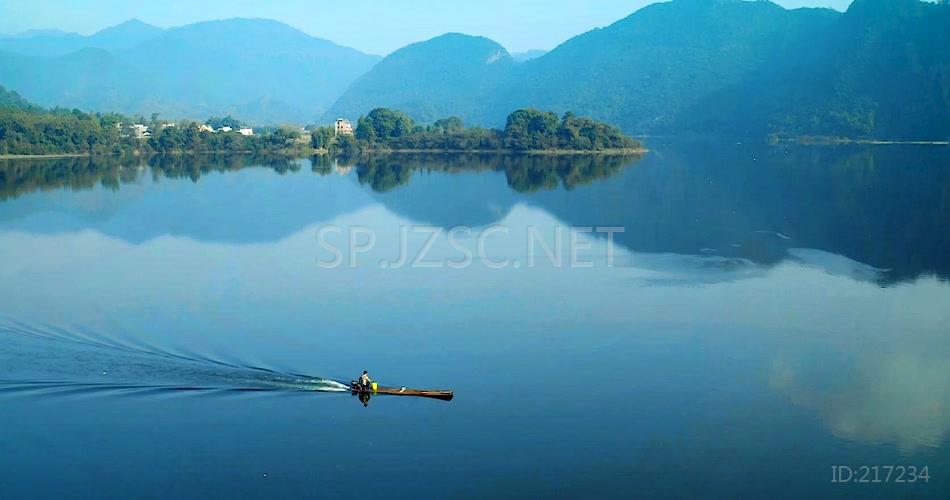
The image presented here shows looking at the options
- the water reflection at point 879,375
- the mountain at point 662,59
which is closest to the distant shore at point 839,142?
the mountain at point 662,59

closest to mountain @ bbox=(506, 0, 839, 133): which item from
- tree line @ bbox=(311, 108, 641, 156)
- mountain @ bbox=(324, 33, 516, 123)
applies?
mountain @ bbox=(324, 33, 516, 123)

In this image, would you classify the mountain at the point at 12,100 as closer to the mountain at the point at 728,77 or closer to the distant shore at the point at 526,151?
the distant shore at the point at 526,151

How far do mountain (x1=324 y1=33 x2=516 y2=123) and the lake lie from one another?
110m

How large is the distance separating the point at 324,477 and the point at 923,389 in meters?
7.04

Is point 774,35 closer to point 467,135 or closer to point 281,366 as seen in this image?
point 467,135

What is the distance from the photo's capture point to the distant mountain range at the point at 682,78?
75.1 m

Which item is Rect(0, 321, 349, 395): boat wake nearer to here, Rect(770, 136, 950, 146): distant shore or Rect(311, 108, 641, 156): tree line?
Rect(311, 108, 641, 156): tree line

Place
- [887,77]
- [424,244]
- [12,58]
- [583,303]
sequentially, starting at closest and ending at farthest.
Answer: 1. [583,303]
2. [424,244]
3. [887,77]
4. [12,58]

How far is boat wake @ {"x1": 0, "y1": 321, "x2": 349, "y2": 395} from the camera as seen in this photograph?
1034 cm

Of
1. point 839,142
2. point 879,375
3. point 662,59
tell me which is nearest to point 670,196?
point 879,375

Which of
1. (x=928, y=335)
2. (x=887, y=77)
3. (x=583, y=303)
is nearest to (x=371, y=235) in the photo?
(x=583, y=303)

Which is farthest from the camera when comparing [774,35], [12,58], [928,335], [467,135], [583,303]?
[12,58]

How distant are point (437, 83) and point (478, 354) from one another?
544 feet

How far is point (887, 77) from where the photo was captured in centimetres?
7625
